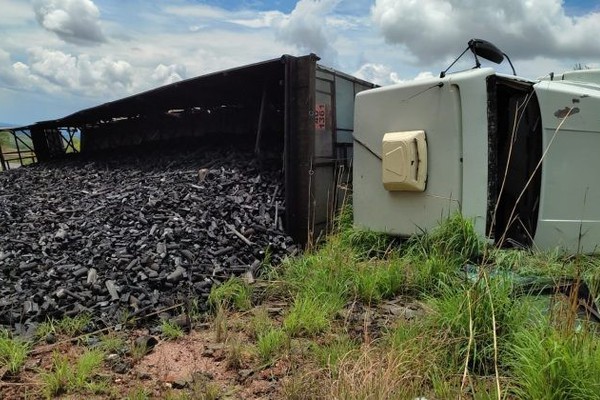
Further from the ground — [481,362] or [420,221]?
[420,221]

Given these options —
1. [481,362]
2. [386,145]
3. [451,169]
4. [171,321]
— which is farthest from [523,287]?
[171,321]

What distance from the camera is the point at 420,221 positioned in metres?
4.27

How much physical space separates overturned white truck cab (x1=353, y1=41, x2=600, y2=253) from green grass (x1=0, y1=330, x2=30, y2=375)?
128 inches

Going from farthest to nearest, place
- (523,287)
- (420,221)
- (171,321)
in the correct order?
1. (420,221)
2. (171,321)
3. (523,287)

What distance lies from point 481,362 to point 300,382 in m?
1.03

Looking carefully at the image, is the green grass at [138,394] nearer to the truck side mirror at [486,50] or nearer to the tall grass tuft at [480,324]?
the tall grass tuft at [480,324]

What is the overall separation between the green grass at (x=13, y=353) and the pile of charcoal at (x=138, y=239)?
34cm

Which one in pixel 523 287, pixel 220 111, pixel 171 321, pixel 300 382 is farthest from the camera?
pixel 220 111

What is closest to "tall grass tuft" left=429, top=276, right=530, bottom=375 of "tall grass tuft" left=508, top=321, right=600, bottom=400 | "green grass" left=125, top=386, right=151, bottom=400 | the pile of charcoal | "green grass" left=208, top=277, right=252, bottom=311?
"tall grass tuft" left=508, top=321, right=600, bottom=400

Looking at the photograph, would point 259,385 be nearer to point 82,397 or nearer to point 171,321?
point 82,397

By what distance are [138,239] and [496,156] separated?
3847 millimetres

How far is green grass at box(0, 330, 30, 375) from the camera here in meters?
3.14

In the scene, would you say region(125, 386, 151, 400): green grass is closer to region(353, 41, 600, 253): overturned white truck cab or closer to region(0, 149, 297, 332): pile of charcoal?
region(0, 149, 297, 332): pile of charcoal

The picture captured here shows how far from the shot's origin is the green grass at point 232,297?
415 cm
